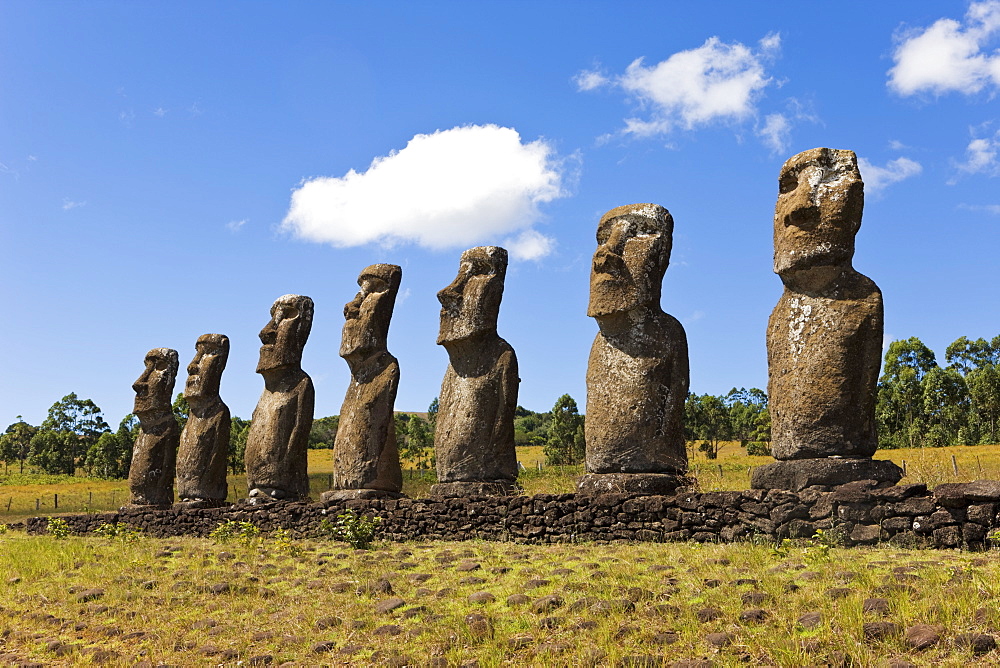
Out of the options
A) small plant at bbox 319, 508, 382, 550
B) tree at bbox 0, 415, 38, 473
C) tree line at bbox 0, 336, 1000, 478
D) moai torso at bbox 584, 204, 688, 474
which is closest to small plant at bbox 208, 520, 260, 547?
small plant at bbox 319, 508, 382, 550

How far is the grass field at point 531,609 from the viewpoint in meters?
6.01

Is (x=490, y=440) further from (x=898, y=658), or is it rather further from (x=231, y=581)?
(x=898, y=658)

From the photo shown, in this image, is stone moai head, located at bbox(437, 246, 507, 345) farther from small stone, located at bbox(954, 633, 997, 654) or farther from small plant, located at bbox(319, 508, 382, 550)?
small stone, located at bbox(954, 633, 997, 654)

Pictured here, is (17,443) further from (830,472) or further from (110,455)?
(830,472)

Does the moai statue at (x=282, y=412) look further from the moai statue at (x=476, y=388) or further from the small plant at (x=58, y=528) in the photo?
the small plant at (x=58, y=528)

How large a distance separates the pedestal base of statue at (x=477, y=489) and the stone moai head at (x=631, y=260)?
2.87 meters

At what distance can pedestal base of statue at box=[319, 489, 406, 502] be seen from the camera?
46.3 feet

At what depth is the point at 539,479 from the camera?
74.3ft

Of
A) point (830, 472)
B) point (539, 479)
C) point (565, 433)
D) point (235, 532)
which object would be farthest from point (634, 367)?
point (565, 433)

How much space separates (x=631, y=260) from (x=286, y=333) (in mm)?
7496

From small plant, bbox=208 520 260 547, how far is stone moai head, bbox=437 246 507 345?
4.21 m

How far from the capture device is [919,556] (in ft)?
25.8

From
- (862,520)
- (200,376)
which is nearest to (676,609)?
(862,520)

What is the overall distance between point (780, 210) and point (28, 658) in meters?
9.19
